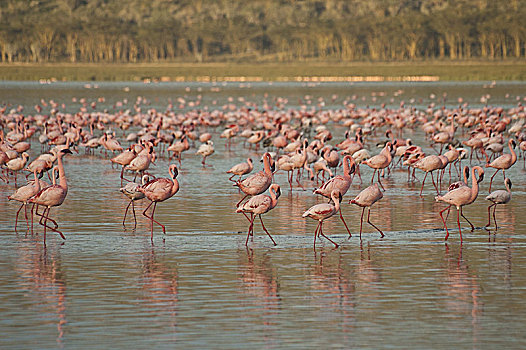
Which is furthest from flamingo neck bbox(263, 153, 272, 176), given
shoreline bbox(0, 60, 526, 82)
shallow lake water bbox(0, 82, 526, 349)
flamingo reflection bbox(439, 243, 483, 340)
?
shoreline bbox(0, 60, 526, 82)

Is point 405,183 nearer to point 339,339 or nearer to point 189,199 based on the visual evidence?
point 189,199

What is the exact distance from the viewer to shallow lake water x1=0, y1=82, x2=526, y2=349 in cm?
991

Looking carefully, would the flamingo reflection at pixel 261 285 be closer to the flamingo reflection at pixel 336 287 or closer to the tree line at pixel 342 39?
the flamingo reflection at pixel 336 287


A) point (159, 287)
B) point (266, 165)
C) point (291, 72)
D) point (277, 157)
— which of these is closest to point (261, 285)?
point (159, 287)

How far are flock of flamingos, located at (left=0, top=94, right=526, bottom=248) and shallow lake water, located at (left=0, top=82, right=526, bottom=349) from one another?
0.49 meters

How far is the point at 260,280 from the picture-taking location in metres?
12.5

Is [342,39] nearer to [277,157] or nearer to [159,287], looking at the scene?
[277,157]

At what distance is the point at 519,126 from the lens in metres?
34.3

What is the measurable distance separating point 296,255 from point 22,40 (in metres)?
182

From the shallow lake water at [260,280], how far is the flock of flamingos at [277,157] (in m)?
0.49

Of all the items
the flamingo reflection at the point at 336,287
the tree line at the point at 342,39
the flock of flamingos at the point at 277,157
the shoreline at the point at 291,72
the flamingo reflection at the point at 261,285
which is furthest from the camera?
the tree line at the point at 342,39

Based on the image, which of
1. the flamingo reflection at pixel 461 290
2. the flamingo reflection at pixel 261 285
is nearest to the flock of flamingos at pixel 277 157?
the flamingo reflection at pixel 261 285

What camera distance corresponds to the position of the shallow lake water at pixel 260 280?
991cm

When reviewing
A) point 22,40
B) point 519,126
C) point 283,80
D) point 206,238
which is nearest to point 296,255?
point 206,238
